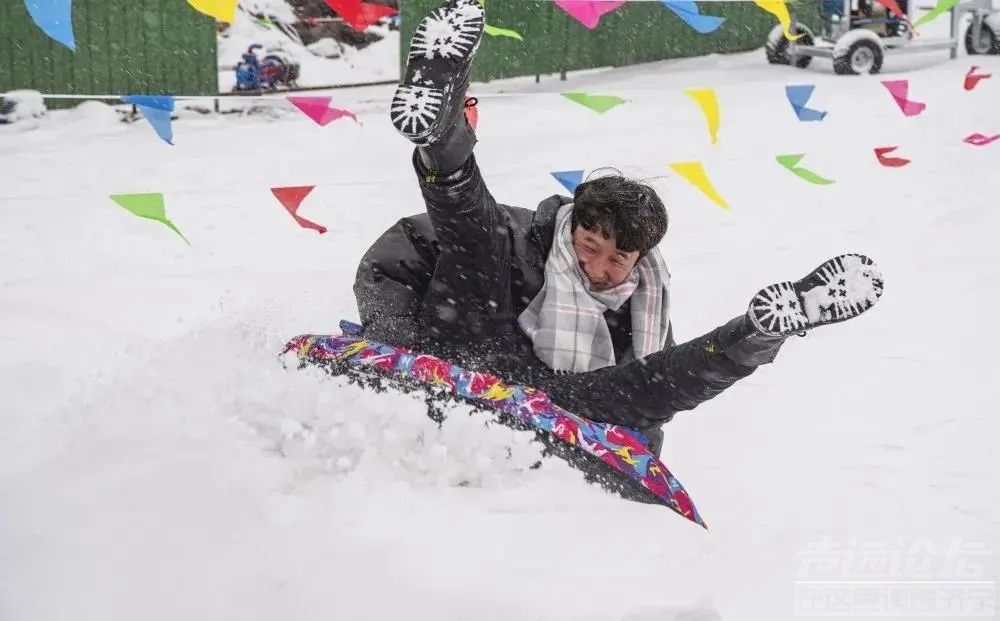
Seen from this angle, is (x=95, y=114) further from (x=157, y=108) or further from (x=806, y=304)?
(x=806, y=304)

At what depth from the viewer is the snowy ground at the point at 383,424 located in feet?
7.76

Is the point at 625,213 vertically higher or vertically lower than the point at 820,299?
higher

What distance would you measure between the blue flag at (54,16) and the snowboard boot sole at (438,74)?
1181 mm

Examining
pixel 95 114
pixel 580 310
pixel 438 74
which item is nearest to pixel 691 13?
pixel 580 310

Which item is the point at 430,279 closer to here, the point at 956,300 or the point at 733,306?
the point at 733,306

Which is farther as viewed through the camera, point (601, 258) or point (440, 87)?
point (601, 258)

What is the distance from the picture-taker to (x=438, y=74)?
2.65m

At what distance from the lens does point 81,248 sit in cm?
536

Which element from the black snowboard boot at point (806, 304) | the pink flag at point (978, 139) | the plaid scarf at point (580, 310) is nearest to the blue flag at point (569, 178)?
the plaid scarf at point (580, 310)

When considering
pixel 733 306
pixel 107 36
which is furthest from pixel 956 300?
pixel 107 36

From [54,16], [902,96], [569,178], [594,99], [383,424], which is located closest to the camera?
[383,424]

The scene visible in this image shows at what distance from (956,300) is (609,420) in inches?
113

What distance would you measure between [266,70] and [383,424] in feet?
21.8

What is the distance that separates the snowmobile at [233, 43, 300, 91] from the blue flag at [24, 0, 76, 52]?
18.6 feet
